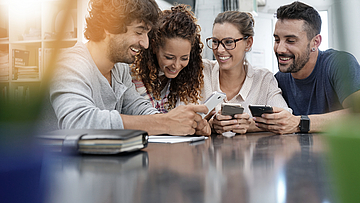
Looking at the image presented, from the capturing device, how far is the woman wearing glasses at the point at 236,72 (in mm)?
2066

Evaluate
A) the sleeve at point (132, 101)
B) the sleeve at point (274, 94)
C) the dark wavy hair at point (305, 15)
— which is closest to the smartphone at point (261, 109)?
the sleeve at point (274, 94)

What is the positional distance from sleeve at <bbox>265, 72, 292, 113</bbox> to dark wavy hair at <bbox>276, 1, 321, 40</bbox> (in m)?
0.40

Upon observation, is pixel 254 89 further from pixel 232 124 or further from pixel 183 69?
pixel 232 124

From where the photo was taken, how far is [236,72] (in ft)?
7.08

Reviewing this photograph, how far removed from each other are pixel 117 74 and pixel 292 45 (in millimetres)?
1264

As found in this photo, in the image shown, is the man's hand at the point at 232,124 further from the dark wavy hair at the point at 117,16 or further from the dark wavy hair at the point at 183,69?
the dark wavy hair at the point at 117,16

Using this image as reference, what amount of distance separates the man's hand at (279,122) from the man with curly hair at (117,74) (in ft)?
1.09

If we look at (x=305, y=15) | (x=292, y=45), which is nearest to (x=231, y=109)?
(x=292, y=45)

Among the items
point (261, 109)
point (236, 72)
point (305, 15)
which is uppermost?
point (305, 15)

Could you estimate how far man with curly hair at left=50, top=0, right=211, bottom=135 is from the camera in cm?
126

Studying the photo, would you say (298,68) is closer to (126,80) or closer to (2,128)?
(126,80)

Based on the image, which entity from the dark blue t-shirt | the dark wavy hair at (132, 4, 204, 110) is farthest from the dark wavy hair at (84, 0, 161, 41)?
the dark blue t-shirt

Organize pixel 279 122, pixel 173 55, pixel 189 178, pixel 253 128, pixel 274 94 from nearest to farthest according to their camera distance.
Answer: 1. pixel 189 178
2. pixel 279 122
3. pixel 253 128
4. pixel 173 55
5. pixel 274 94

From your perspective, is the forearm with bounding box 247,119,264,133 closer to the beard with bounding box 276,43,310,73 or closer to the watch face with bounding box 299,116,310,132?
the watch face with bounding box 299,116,310,132
